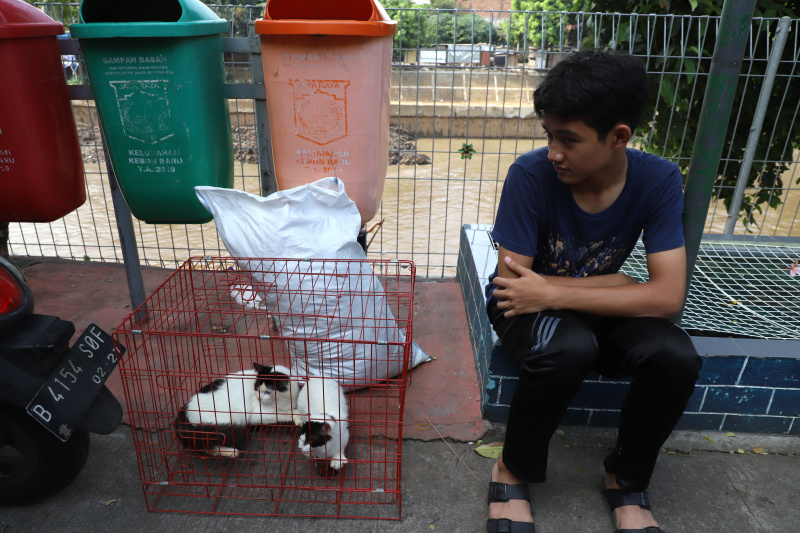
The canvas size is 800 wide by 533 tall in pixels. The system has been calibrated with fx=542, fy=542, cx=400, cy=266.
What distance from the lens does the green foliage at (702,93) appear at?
11.2 feet

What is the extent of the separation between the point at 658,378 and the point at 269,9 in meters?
2.21

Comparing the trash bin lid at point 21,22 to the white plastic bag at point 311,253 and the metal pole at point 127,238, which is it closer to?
the metal pole at point 127,238

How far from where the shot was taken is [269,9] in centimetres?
247

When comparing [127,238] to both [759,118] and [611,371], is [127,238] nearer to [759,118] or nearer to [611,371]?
[611,371]

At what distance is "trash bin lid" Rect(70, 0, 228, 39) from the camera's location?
2.19 metres

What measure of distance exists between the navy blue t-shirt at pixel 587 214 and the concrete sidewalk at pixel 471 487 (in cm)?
88

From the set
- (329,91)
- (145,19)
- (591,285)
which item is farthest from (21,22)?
(591,285)

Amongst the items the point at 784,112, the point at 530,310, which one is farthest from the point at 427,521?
the point at 784,112

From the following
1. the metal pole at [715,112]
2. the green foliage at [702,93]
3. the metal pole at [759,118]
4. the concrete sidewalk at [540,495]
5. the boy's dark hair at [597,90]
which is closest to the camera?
the boy's dark hair at [597,90]

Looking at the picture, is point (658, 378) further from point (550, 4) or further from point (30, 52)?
point (550, 4)

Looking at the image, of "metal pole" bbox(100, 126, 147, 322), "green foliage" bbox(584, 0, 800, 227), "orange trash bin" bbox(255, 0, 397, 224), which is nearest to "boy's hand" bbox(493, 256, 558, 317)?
"orange trash bin" bbox(255, 0, 397, 224)

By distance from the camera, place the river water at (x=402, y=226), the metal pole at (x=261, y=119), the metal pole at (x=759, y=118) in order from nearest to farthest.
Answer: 1. the metal pole at (x=261, y=119)
2. the metal pole at (x=759, y=118)
3. the river water at (x=402, y=226)

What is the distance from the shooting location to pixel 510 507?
1.87 meters

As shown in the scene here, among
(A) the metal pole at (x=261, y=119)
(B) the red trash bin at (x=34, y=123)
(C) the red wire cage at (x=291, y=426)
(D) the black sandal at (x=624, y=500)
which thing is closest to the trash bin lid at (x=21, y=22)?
(B) the red trash bin at (x=34, y=123)
